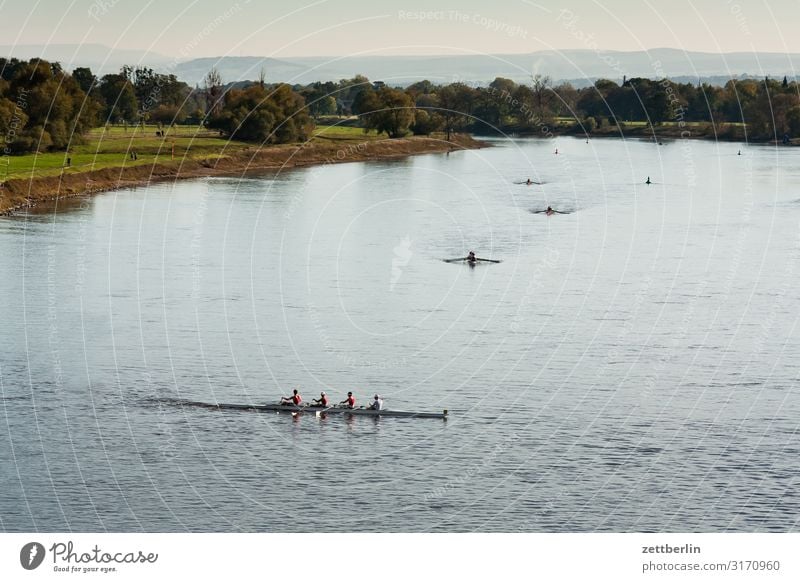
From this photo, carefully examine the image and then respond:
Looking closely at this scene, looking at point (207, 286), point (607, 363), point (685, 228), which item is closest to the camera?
point (607, 363)

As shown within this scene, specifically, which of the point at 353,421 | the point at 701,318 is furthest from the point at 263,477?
the point at 701,318

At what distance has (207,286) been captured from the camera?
4914 inches

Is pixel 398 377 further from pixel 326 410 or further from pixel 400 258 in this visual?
pixel 400 258

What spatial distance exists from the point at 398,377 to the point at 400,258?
170 ft

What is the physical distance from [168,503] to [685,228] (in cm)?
11695

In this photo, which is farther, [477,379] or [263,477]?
[477,379]

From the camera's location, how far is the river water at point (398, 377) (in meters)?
68.2

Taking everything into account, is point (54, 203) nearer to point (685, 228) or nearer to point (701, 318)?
point (685, 228)
